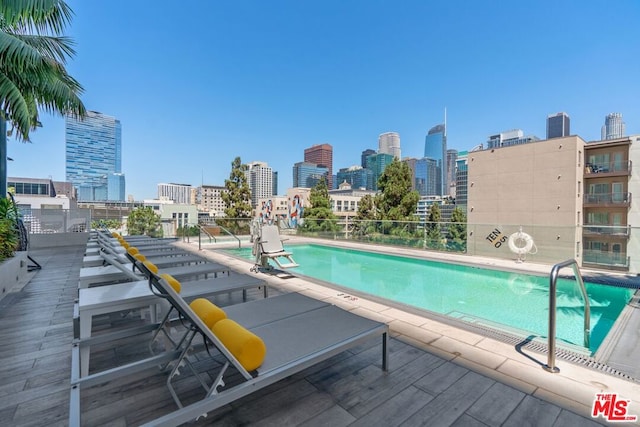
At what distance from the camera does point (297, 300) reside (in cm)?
285

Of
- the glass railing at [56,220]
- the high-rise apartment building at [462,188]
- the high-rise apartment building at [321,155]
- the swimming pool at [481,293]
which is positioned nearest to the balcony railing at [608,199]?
the high-rise apartment building at [462,188]

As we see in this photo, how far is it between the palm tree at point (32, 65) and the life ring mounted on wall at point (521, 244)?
38.0 feet

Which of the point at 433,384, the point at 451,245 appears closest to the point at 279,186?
the point at 451,245

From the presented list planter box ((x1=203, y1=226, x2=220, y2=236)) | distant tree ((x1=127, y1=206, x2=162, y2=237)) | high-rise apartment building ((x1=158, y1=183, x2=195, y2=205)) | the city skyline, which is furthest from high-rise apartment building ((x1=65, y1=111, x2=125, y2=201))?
planter box ((x1=203, y1=226, x2=220, y2=236))

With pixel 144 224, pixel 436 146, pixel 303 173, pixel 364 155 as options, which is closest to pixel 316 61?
pixel 144 224

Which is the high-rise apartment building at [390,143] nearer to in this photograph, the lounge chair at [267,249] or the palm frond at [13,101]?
the lounge chair at [267,249]

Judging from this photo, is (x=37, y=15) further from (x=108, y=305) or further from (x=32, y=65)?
(x=108, y=305)

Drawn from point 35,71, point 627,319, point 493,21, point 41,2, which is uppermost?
point 493,21

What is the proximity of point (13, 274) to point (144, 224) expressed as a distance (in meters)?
11.0

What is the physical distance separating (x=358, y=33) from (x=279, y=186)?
81.1 m

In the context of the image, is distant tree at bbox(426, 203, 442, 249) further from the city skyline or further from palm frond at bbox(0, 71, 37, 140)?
palm frond at bbox(0, 71, 37, 140)

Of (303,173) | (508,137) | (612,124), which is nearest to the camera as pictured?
(508,137)

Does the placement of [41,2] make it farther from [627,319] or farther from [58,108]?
[627,319]

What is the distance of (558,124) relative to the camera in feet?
253
